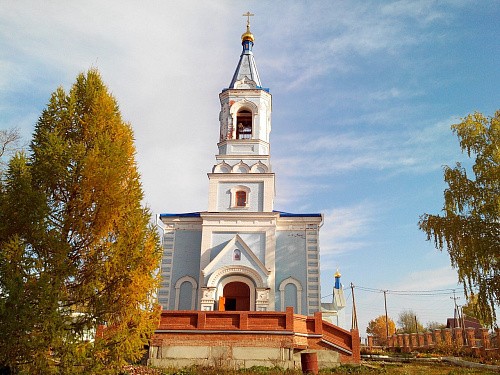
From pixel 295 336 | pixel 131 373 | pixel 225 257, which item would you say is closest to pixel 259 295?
pixel 225 257

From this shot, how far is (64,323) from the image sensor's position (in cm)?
752

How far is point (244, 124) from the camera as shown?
21000 mm

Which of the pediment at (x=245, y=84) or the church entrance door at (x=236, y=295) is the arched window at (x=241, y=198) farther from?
the pediment at (x=245, y=84)

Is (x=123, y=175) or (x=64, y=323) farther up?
(x=123, y=175)

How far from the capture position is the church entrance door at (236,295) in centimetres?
1762

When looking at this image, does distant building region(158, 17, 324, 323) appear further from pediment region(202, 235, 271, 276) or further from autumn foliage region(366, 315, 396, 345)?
autumn foliage region(366, 315, 396, 345)

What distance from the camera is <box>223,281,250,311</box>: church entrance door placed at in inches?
694

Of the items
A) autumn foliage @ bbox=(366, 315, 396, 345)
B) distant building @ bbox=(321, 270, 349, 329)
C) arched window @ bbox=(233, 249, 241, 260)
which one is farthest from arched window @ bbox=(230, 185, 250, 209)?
autumn foliage @ bbox=(366, 315, 396, 345)

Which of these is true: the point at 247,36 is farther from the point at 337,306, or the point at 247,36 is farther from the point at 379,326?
the point at 379,326

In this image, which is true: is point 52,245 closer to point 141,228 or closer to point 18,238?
point 18,238

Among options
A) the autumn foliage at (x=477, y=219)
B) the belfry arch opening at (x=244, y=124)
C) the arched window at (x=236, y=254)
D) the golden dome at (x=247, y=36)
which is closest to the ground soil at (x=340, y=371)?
the autumn foliage at (x=477, y=219)

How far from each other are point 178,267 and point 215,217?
262cm

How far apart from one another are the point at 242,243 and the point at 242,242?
0.04 metres

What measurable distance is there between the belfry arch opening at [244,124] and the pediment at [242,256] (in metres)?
5.31
